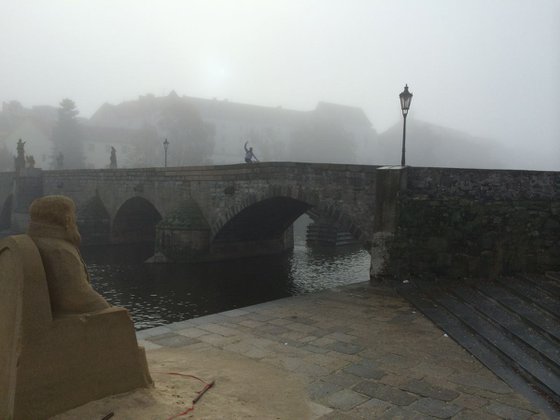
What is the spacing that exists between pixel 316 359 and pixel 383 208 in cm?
578

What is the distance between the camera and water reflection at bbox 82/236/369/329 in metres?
14.1

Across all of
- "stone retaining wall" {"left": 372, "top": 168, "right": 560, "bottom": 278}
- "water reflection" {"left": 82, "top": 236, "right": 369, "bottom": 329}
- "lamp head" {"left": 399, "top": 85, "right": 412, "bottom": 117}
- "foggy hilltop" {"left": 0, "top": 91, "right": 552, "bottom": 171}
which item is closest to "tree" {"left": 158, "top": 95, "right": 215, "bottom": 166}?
"foggy hilltop" {"left": 0, "top": 91, "right": 552, "bottom": 171}

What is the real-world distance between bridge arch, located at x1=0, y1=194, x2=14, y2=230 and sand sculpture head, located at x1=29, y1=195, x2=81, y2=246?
128 feet

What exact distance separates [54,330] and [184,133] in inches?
2274

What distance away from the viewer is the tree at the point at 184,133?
192 feet

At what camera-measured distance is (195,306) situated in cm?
1412

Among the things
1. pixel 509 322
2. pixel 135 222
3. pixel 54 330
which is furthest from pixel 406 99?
pixel 135 222

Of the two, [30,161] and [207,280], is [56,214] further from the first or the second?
[30,161]

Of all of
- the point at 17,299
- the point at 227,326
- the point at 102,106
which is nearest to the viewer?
the point at 17,299

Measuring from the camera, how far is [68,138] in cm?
5731

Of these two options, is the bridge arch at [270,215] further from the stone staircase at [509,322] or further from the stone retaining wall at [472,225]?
the stone staircase at [509,322]

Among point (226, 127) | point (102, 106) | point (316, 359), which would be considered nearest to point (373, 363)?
point (316, 359)

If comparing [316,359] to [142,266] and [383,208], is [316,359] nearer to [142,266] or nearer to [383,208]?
[383,208]

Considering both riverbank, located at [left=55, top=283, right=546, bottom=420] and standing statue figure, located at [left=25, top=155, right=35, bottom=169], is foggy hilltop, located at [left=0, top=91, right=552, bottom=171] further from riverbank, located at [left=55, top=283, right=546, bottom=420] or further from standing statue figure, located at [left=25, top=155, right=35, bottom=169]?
riverbank, located at [left=55, top=283, right=546, bottom=420]
